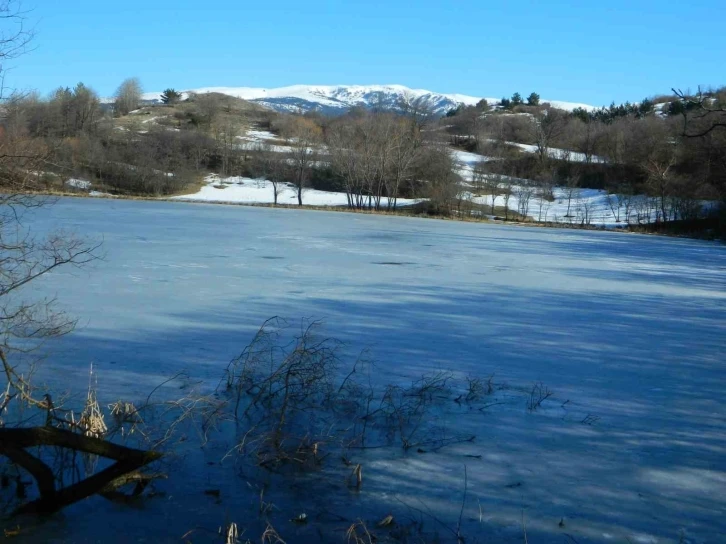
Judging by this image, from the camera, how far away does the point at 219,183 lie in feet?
197

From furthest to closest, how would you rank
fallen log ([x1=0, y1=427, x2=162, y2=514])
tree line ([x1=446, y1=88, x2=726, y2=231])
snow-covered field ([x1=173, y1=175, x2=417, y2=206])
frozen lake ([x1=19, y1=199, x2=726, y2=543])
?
snow-covered field ([x1=173, y1=175, x2=417, y2=206]) < tree line ([x1=446, y1=88, x2=726, y2=231]) < frozen lake ([x1=19, y1=199, x2=726, y2=543]) < fallen log ([x1=0, y1=427, x2=162, y2=514])

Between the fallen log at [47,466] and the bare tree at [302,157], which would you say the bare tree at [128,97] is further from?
the fallen log at [47,466]

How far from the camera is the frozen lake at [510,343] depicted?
452cm

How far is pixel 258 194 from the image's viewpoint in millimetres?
55844

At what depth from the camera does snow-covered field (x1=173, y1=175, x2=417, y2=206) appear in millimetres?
53656

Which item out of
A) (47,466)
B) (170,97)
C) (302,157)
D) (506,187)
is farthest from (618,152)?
(170,97)

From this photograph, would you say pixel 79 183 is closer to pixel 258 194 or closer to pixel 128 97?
pixel 258 194

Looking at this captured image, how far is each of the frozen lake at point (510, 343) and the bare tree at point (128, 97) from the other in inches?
3265

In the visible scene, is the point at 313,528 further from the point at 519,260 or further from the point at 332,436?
the point at 519,260

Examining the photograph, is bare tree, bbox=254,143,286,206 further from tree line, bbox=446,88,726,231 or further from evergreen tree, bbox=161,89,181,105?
evergreen tree, bbox=161,89,181,105

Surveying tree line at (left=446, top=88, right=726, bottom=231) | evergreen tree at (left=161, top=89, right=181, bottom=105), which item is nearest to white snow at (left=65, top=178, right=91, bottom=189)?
tree line at (left=446, top=88, right=726, bottom=231)

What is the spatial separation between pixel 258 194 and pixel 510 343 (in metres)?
49.1

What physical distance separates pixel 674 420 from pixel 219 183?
5707 centimetres

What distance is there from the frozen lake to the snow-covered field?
35287 mm
